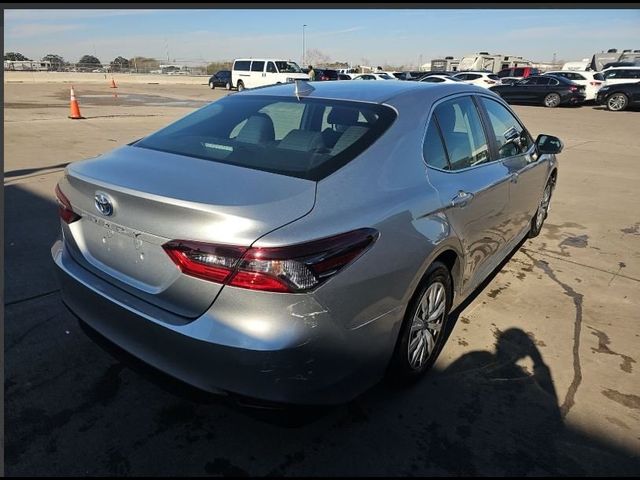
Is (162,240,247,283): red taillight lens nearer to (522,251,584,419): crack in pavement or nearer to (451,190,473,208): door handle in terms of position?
(451,190,473,208): door handle

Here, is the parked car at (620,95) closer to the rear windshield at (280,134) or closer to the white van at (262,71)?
the white van at (262,71)

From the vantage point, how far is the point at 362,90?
2.99 meters

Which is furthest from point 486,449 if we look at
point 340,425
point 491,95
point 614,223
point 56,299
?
point 614,223

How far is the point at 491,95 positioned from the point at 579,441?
2.69 metres

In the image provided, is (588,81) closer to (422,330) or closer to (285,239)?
(422,330)

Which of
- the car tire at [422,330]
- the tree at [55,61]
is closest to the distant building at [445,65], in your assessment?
the tree at [55,61]

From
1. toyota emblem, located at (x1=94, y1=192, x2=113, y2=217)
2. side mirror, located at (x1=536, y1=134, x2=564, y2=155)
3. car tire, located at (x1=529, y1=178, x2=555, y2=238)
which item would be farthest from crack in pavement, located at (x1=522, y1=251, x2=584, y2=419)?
toyota emblem, located at (x1=94, y1=192, x2=113, y2=217)

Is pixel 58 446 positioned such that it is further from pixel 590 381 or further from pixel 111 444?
pixel 590 381

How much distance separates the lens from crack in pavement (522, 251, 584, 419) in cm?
273

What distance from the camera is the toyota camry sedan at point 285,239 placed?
6.01ft

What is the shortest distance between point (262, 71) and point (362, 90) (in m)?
29.7

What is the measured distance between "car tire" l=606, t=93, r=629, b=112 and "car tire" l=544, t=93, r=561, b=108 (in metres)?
2.27

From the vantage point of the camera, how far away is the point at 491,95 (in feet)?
13.0

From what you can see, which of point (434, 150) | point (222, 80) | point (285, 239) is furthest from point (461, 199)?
point (222, 80)
